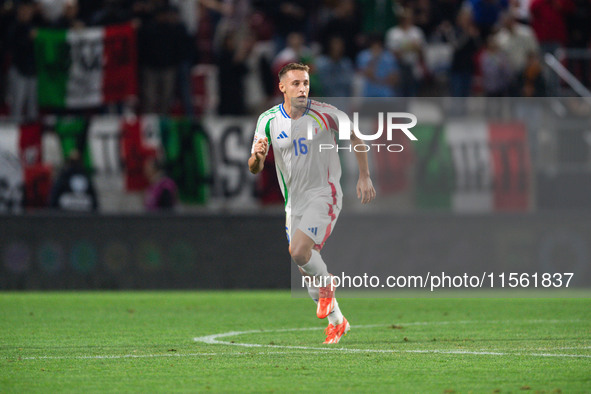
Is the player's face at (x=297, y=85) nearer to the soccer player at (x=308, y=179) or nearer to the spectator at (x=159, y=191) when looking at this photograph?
the soccer player at (x=308, y=179)

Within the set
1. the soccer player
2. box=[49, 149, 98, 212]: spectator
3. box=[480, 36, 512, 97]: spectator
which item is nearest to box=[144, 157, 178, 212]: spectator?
box=[49, 149, 98, 212]: spectator

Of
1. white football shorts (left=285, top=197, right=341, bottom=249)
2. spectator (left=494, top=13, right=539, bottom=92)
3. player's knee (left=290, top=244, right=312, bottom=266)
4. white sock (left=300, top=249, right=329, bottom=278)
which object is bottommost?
white sock (left=300, top=249, right=329, bottom=278)

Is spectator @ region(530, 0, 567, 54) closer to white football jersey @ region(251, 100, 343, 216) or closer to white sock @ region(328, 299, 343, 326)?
white football jersey @ region(251, 100, 343, 216)

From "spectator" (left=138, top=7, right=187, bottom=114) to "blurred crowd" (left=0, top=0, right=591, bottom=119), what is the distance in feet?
0.05

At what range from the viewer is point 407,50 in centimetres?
1850

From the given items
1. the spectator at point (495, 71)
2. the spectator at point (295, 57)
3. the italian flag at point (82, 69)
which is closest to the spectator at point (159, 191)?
the italian flag at point (82, 69)

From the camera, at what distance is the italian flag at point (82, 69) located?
60.0ft

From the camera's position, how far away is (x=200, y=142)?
17.8 meters

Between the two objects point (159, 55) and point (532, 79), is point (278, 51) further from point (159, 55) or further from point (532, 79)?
point (532, 79)

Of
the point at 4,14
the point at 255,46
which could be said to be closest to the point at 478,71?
the point at 255,46

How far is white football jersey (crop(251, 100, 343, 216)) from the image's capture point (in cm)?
968

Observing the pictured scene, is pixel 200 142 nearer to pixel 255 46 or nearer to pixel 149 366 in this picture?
pixel 255 46

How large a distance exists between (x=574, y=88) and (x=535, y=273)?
3.04 meters

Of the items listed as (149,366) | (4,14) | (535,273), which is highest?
(4,14)
